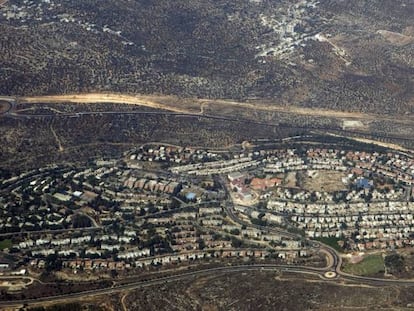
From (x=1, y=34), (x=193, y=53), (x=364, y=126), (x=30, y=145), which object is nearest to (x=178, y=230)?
(x=30, y=145)

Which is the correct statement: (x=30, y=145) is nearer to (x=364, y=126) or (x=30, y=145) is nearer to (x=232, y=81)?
(x=232, y=81)

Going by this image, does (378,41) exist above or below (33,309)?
above

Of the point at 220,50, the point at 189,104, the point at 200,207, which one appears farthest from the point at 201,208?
the point at 220,50

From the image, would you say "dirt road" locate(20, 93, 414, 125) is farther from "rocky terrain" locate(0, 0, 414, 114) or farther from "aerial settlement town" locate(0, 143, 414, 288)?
"aerial settlement town" locate(0, 143, 414, 288)

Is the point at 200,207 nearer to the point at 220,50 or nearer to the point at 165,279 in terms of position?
the point at 165,279

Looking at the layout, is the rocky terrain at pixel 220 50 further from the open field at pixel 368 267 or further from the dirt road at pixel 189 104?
the open field at pixel 368 267

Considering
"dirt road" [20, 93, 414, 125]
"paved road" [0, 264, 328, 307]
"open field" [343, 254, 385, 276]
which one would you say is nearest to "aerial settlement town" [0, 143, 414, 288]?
"paved road" [0, 264, 328, 307]
